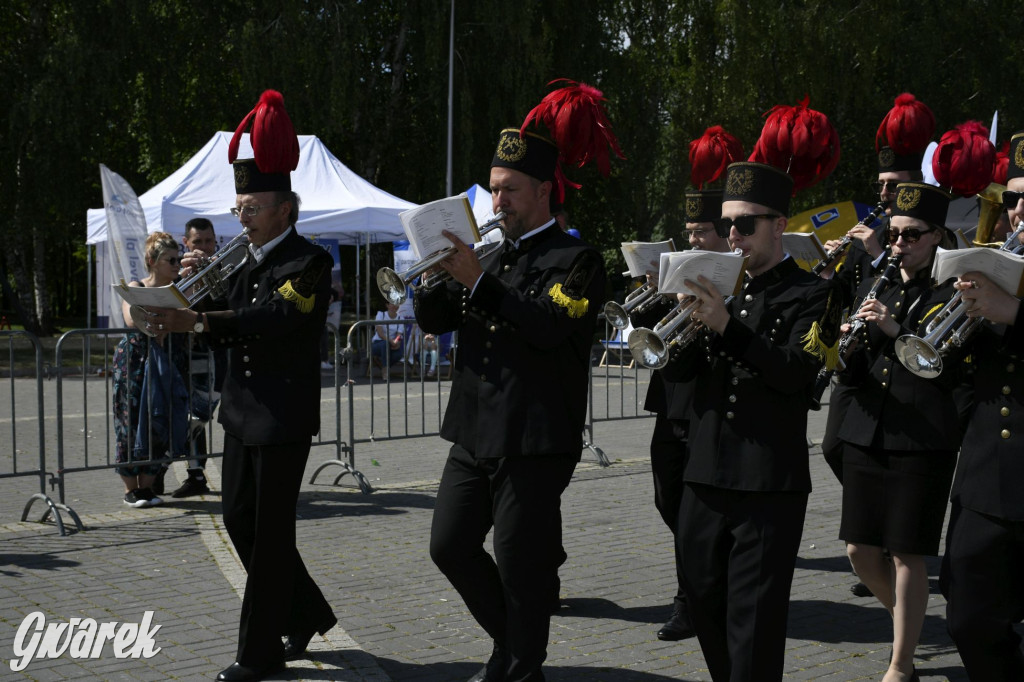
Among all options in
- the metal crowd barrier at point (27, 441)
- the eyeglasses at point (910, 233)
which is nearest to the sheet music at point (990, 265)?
the eyeglasses at point (910, 233)

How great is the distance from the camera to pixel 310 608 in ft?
18.1

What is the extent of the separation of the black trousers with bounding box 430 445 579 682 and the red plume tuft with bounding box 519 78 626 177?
1.24 metres

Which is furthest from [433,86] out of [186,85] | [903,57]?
[903,57]

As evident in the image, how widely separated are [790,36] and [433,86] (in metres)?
8.75

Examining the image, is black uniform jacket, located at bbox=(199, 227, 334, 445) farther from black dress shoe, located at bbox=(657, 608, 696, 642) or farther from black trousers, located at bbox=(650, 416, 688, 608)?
black dress shoe, located at bbox=(657, 608, 696, 642)

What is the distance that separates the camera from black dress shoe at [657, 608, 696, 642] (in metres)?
5.91

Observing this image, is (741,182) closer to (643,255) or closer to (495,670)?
(643,255)

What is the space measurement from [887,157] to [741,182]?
8.73 feet

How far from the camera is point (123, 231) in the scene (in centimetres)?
1603

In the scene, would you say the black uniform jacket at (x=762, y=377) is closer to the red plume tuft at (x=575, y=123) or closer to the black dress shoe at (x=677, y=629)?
the red plume tuft at (x=575, y=123)

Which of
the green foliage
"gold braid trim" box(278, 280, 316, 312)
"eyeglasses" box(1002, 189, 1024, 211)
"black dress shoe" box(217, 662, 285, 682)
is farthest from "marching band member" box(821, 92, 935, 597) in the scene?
the green foliage

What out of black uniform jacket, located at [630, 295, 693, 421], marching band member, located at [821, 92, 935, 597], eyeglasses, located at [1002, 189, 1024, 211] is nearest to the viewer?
eyeglasses, located at [1002, 189, 1024, 211]

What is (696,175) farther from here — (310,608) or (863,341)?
(310,608)

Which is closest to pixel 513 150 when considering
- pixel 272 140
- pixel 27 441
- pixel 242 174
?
pixel 272 140
